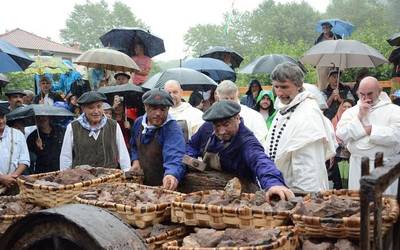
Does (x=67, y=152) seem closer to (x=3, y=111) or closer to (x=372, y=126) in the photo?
(x=3, y=111)

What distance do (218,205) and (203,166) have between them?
3.25 ft

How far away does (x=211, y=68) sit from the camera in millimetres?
8508

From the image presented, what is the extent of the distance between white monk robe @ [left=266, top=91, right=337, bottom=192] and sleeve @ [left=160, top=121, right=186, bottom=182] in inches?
31.4

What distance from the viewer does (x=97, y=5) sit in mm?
88312

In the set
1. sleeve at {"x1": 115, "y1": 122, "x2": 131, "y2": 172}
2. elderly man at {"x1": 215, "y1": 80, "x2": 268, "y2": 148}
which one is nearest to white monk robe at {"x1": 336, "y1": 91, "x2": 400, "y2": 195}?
elderly man at {"x1": 215, "y1": 80, "x2": 268, "y2": 148}

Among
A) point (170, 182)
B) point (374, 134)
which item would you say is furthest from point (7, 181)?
point (374, 134)

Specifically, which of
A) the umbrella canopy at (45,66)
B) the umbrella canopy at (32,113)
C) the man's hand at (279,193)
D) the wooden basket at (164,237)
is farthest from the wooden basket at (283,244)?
the umbrella canopy at (45,66)

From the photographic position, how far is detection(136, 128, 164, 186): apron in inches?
160

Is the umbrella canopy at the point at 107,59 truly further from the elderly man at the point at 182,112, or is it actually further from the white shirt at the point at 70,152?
the white shirt at the point at 70,152

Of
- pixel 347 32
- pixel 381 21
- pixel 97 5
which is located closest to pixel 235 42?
pixel 381 21

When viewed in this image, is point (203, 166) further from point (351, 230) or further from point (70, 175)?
point (351, 230)

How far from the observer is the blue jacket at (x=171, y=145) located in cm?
371

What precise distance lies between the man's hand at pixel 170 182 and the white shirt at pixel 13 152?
2221mm

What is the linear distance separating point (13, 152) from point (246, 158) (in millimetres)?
2778
